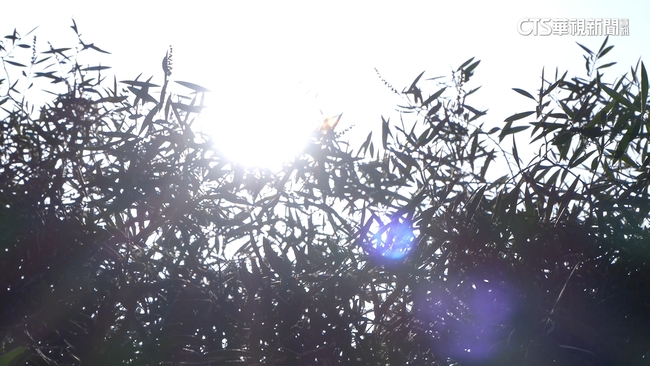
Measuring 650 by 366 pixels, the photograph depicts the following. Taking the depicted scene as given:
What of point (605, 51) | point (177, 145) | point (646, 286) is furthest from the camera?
point (605, 51)

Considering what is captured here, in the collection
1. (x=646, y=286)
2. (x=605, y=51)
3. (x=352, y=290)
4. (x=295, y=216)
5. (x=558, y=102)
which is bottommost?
(x=646, y=286)

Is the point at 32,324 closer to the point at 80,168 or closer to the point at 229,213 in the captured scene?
the point at 80,168

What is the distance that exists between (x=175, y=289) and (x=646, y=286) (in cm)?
145

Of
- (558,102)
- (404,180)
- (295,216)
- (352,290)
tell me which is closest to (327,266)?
(352,290)

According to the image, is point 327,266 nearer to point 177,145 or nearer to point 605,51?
point 177,145

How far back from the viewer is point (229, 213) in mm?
2564

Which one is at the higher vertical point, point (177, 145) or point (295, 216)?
point (177, 145)

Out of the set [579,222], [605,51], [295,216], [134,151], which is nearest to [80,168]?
[134,151]

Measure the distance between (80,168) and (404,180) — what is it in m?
1.11

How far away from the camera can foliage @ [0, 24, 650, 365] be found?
208 cm

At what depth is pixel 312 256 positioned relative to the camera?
2.35 m

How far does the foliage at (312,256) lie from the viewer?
81.7 inches

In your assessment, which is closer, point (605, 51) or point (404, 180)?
point (404, 180)

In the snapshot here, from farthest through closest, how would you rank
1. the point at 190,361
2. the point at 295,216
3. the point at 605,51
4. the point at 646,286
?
1. the point at 605,51
2. the point at 295,216
3. the point at 646,286
4. the point at 190,361
